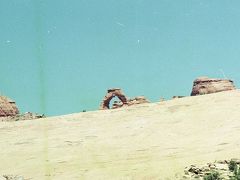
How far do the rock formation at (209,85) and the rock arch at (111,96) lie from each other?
6447 mm

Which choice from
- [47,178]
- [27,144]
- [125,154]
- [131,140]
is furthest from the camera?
[27,144]

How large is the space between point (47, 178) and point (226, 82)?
1202 inches

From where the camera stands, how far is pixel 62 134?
1220 inches

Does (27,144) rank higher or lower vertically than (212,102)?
lower

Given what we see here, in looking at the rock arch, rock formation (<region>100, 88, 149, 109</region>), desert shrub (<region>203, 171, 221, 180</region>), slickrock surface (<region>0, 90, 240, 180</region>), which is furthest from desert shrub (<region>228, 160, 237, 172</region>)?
the rock arch

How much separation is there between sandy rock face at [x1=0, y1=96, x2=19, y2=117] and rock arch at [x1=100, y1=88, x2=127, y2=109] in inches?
322

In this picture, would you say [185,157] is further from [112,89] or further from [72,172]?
[112,89]

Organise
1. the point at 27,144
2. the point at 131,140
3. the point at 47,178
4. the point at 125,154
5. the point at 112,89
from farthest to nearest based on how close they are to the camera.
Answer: the point at 112,89 → the point at 27,144 → the point at 131,140 → the point at 125,154 → the point at 47,178

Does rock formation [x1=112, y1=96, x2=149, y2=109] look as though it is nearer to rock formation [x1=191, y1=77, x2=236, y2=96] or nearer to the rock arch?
the rock arch

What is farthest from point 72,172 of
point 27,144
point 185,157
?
point 27,144

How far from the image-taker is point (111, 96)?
46719mm

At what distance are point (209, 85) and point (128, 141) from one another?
21.6 m

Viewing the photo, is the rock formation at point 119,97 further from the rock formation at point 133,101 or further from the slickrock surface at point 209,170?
the slickrock surface at point 209,170

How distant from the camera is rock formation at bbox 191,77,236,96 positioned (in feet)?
152
